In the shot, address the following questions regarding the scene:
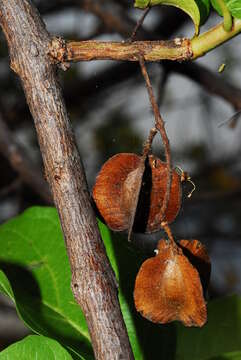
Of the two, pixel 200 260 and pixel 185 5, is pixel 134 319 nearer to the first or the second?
pixel 200 260

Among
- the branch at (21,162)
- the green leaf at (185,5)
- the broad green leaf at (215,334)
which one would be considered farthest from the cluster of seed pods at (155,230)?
the branch at (21,162)

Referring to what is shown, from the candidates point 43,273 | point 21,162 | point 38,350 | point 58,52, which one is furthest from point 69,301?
point 21,162

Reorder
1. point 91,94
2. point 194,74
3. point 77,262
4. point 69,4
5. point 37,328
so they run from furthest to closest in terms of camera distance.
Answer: point 91,94
point 69,4
point 194,74
point 37,328
point 77,262

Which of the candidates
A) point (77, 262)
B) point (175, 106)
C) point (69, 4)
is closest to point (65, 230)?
point (77, 262)

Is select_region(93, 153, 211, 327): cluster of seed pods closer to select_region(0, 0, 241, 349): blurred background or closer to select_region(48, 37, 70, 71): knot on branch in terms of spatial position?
select_region(48, 37, 70, 71): knot on branch

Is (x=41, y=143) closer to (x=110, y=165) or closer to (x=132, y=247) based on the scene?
(x=110, y=165)

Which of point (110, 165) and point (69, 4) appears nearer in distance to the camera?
point (110, 165)
